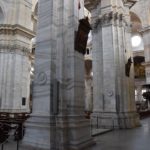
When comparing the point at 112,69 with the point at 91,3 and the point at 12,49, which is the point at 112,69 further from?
the point at 12,49

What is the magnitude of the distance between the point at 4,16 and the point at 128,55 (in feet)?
37.3

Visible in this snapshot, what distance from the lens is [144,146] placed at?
688cm

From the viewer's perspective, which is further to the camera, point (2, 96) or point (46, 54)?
point (2, 96)

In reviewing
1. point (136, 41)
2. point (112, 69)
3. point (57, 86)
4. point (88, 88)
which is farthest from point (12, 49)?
point (136, 41)

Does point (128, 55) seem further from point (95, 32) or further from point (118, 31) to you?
point (95, 32)

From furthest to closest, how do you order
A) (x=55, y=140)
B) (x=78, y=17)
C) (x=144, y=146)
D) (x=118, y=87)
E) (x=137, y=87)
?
(x=137, y=87) < (x=118, y=87) < (x=78, y=17) < (x=144, y=146) < (x=55, y=140)

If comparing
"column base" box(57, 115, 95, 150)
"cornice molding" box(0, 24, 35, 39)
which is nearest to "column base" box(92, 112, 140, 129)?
"column base" box(57, 115, 95, 150)

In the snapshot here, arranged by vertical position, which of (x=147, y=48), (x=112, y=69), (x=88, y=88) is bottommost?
(x=112, y=69)

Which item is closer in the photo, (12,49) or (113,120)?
(113,120)

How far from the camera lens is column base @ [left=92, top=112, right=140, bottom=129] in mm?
11773

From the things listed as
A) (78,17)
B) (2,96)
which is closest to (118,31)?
(78,17)

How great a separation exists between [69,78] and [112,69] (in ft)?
19.6

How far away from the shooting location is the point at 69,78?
7.00m

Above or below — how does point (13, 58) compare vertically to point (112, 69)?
above
